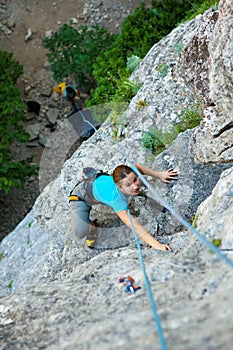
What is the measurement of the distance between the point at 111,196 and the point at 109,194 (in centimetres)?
6

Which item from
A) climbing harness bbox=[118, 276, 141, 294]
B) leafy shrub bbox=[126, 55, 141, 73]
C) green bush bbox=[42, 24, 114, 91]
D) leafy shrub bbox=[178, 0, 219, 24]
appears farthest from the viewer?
green bush bbox=[42, 24, 114, 91]

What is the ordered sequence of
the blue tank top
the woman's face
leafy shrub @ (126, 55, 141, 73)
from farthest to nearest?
leafy shrub @ (126, 55, 141, 73)
the blue tank top
the woman's face

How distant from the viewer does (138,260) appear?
4906 millimetres

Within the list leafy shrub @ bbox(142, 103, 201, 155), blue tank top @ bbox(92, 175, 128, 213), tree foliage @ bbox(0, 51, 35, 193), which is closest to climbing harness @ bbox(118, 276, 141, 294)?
blue tank top @ bbox(92, 175, 128, 213)

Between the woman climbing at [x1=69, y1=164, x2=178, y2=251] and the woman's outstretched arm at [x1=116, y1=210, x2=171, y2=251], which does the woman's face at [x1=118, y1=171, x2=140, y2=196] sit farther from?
the woman's outstretched arm at [x1=116, y1=210, x2=171, y2=251]

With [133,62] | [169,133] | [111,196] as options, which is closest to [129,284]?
[111,196]

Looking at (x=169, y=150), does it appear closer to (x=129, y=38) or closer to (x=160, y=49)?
(x=160, y=49)

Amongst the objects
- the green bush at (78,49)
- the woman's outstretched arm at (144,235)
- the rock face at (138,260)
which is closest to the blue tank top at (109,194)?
the woman's outstretched arm at (144,235)

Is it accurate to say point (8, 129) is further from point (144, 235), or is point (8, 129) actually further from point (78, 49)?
point (144, 235)

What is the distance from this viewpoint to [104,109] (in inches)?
420

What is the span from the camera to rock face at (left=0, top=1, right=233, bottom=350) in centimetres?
338

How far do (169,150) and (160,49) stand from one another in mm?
3348

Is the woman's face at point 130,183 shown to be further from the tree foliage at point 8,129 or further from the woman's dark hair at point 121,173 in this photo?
the tree foliage at point 8,129

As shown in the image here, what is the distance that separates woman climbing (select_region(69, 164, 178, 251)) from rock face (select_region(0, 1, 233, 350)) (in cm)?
19
